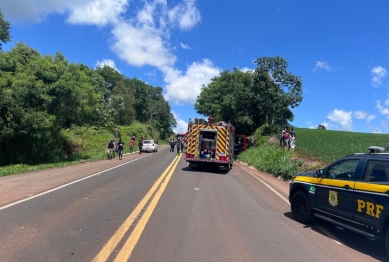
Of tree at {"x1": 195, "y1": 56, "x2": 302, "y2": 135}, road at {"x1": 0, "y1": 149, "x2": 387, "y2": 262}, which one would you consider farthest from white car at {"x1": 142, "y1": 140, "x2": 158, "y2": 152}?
road at {"x1": 0, "y1": 149, "x2": 387, "y2": 262}

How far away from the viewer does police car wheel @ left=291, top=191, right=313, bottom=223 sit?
724 centimetres

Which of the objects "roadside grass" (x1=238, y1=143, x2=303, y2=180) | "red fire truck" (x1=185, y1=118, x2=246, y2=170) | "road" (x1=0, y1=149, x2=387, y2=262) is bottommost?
"road" (x1=0, y1=149, x2=387, y2=262)

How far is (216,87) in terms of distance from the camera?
5725 cm

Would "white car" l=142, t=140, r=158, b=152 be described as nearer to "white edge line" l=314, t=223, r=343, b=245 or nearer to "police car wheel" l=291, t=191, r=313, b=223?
"police car wheel" l=291, t=191, r=313, b=223

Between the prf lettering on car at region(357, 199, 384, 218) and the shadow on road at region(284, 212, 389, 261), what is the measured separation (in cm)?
68

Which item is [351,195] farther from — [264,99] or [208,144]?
[264,99]

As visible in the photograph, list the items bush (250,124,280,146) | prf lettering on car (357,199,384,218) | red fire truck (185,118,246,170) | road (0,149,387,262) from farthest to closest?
bush (250,124,280,146) → red fire truck (185,118,246,170) → prf lettering on car (357,199,384,218) → road (0,149,387,262)

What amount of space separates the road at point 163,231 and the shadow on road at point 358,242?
0.06ft

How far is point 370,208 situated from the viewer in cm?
563

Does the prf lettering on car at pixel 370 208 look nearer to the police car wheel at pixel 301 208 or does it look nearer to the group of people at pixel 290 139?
the police car wheel at pixel 301 208

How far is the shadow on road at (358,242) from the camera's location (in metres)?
5.56

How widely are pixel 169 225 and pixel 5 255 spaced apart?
289cm

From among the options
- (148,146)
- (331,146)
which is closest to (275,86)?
(331,146)

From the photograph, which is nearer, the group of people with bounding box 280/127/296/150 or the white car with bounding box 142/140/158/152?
the group of people with bounding box 280/127/296/150
